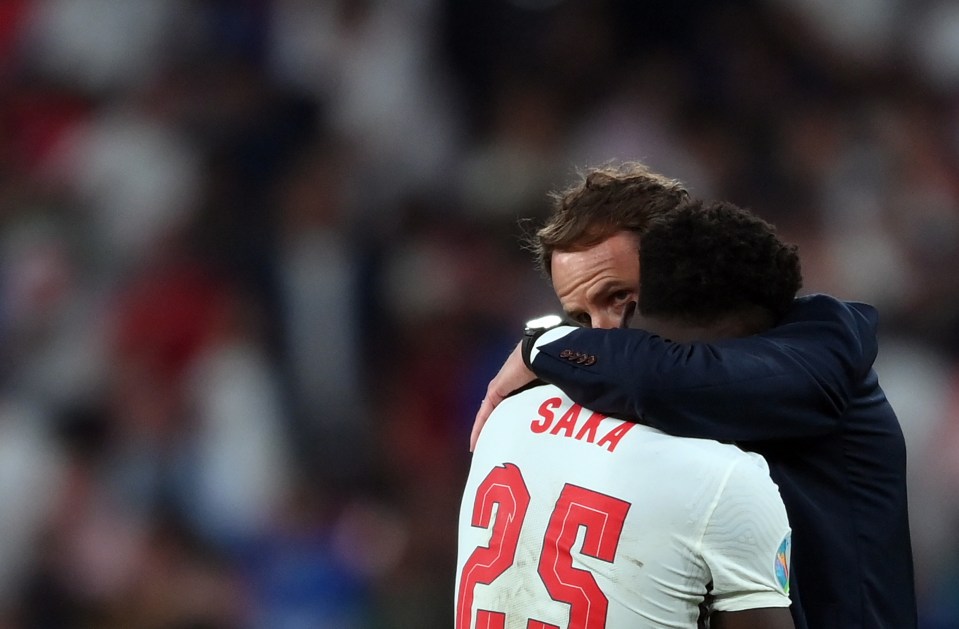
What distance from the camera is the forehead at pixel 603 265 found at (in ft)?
6.26

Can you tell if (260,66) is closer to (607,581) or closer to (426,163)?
(426,163)

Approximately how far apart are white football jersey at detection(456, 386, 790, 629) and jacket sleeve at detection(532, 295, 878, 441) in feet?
0.13

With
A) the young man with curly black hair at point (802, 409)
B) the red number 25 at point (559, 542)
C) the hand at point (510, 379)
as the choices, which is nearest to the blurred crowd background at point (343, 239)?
the hand at point (510, 379)

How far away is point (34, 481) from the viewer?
13.7ft

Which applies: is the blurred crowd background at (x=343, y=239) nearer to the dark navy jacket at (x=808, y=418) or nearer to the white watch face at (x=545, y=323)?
the white watch face at (x=545, y=323)

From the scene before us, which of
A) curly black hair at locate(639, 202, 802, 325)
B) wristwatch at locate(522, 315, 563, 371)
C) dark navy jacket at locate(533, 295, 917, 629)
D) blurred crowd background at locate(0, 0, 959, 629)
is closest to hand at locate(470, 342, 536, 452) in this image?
wristwatch at locate(522, 315, 563, 371)

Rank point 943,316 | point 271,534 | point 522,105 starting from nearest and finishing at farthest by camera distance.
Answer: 1. point 271,534
2. point 943,316
3. point 522,105

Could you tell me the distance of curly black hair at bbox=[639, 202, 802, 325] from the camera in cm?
157

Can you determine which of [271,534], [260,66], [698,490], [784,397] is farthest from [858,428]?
[260,66]

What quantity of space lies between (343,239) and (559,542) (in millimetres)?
3194

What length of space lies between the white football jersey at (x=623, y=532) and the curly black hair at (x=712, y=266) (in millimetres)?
176

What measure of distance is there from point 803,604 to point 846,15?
4.17 meters

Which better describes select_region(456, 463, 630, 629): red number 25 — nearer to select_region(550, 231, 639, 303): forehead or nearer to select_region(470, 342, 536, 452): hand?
select_region(470, 342, 536, 452): hand

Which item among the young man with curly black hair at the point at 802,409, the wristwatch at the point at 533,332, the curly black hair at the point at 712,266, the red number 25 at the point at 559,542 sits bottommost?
the red number 25 at the point at 559,542
